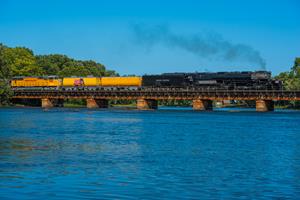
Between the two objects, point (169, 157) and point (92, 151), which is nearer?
point (169, 157)

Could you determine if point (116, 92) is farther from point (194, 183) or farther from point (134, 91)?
point (194, 183)

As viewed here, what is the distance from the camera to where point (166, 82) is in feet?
436

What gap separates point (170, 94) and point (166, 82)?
6439 millimetres

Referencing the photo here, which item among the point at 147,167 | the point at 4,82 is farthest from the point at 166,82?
the point at 147,167

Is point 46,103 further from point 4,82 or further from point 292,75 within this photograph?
point 292,75

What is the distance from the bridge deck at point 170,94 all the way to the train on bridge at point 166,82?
174 centimetres

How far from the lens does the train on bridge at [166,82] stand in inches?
4660

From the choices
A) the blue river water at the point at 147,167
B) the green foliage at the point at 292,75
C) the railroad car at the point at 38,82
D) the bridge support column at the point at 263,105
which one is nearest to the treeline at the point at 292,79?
the green foliage at the point at 292,75

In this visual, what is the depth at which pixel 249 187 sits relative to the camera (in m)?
28.8

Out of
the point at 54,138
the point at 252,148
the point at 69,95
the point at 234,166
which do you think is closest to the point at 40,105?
the point at 69,95

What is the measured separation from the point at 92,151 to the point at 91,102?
99.1 metres

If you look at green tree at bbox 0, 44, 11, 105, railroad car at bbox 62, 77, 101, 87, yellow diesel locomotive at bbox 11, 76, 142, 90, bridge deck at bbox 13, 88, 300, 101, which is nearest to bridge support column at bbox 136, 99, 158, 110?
bridge deck at bbox 13, 88, 300, 101

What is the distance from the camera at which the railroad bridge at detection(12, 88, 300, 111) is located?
382ft

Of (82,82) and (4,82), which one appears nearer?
(4,82)
